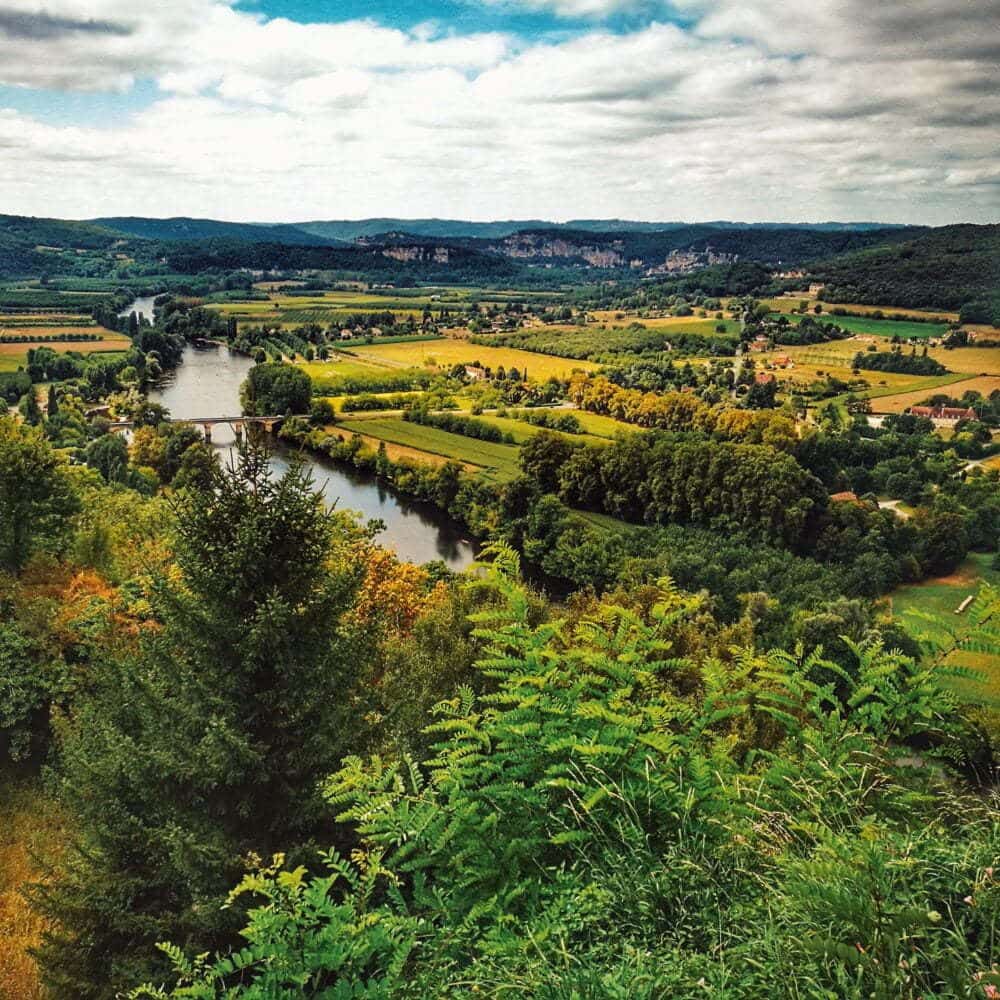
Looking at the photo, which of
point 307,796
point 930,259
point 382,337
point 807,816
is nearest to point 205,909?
point 307,796

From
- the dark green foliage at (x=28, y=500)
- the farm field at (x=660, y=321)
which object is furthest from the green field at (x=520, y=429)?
the farm field at (x=660, y=321)

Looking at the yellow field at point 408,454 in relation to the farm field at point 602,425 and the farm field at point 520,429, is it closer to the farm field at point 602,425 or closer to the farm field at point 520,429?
the farm field at point 520,429

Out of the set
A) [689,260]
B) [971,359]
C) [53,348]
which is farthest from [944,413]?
[689,260]

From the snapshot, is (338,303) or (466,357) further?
(338,303)

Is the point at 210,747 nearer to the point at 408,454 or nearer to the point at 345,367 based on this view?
the point at 408,454

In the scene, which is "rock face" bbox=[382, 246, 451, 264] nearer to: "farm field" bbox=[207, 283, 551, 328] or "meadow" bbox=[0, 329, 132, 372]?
"farm field" bbox=[207, 283, 551, 328]

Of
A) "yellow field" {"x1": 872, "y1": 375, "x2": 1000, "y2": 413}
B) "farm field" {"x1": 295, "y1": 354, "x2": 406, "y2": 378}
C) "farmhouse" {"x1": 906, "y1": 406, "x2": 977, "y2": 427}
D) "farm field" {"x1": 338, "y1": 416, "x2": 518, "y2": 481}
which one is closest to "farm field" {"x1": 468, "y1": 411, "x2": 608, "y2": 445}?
"farm field" {"x1": 338, "y1": 416, "x2": 518, "y2": 481}
